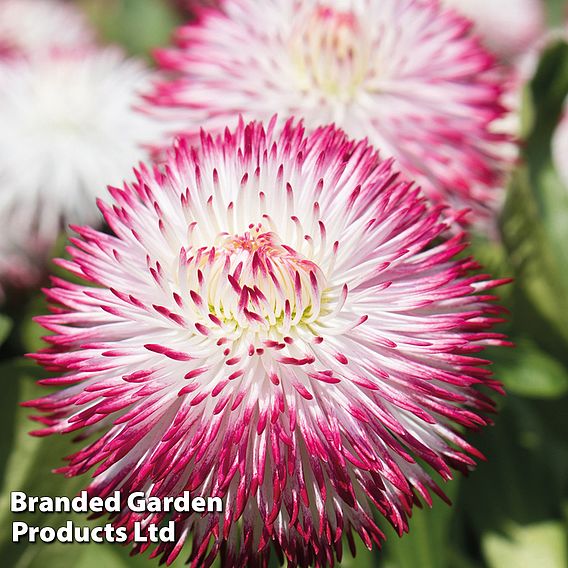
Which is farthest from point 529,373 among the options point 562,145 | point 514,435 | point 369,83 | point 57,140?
point 57,140

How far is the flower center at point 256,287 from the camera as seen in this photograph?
42 cm

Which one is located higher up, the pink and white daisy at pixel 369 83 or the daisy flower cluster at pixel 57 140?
the daisy flower cluster at pixel 57 140

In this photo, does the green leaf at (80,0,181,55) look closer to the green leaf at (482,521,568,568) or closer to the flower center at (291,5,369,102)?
the flower center at (291,5,369,102)

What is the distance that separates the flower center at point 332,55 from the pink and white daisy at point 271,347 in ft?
0.58

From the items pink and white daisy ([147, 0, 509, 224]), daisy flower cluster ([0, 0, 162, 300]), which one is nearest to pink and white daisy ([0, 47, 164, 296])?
daisy flower cluster ([0, 0, 162, 300])

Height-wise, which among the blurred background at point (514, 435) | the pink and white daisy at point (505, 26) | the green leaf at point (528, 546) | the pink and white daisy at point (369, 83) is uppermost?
the pink and white daisy at point (505, 26)

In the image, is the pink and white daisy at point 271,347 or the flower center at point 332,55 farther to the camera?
the flower center at point 332,55

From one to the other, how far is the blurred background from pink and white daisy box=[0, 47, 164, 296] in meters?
0.10

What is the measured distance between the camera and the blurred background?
0.58m

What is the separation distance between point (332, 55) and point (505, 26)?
73 cm

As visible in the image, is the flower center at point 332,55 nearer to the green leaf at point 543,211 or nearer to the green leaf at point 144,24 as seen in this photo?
the green leaf at point 543,211

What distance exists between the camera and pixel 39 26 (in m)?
1.31

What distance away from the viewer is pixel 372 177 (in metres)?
0.45

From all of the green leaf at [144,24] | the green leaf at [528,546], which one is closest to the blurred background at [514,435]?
the green leaf at [528,546]
